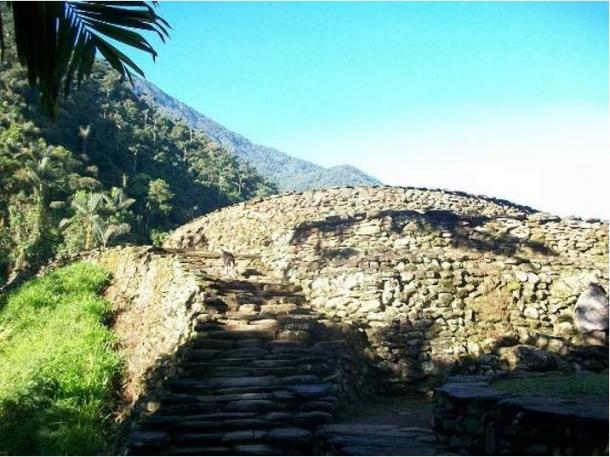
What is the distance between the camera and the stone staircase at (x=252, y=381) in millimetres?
5168

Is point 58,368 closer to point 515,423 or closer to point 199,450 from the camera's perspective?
point 199,450

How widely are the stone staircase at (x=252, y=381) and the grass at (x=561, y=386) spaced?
1.93 meters

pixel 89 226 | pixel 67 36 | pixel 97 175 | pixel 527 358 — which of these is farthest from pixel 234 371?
pixel 97 175

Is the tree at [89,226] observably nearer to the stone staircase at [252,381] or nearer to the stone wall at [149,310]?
the stone wall at [149,310]

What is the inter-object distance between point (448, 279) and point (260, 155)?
5810 inches

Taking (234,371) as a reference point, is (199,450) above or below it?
below

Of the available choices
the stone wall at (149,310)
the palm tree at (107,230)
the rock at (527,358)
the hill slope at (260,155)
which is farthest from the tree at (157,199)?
the hill slope at (260,155)

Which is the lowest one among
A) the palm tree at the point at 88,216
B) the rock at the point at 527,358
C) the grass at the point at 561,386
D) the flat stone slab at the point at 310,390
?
the flat stone slab at the point at 310,390

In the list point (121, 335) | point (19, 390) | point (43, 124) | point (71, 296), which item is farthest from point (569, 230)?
point (43, 124)

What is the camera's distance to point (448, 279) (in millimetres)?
8961

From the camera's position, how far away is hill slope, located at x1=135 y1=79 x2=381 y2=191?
5063 inches

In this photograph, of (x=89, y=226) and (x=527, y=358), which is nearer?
(x=527, y=358)

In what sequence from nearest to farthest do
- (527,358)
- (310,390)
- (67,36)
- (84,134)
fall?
1. (67,36)
2. (310,390)
3. (527,358)
4. (84,134)

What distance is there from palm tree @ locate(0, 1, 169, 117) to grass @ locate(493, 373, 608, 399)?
379 centimetres
